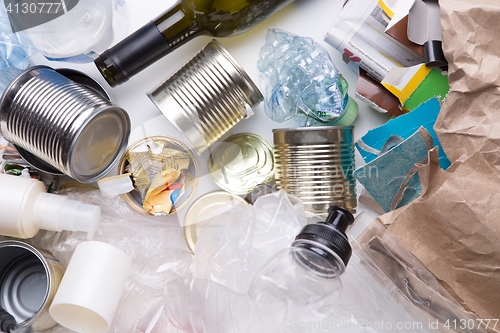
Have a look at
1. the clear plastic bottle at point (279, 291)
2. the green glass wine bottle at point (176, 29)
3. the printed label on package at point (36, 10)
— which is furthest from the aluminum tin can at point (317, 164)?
the printed label on package at point (36, 10)

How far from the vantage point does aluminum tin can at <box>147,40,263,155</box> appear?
0.69m

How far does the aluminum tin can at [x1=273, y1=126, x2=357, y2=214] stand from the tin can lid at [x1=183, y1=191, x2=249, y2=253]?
0.16 m

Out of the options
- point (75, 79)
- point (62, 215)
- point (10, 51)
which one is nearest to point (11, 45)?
point (10, 51)

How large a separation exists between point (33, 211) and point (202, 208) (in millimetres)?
325

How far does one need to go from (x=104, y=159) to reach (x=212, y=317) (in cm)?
36

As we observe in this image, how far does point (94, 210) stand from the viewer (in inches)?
26.0

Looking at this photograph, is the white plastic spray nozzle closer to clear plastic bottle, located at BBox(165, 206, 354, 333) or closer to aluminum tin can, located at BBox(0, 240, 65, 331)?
aluminum tin can, located at BBox(0, 240, 65, 331)

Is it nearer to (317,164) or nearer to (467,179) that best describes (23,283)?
(317,164)

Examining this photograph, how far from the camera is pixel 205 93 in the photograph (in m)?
0.70

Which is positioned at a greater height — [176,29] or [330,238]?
[176,29]

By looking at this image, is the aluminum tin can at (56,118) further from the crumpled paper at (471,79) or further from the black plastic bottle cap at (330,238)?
the crumpled paper at (471,79)

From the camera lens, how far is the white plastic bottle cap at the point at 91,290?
1.88ft

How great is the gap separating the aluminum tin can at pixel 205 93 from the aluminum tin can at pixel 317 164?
0.11 m

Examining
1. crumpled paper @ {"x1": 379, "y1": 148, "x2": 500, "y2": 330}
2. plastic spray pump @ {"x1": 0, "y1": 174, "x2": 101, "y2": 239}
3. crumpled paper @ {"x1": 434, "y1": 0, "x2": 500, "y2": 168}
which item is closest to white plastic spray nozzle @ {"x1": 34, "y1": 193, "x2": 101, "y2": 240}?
plastic spray pump @ {"x1": 0, "y1": 174, "x2": 101, "y2": 239}
